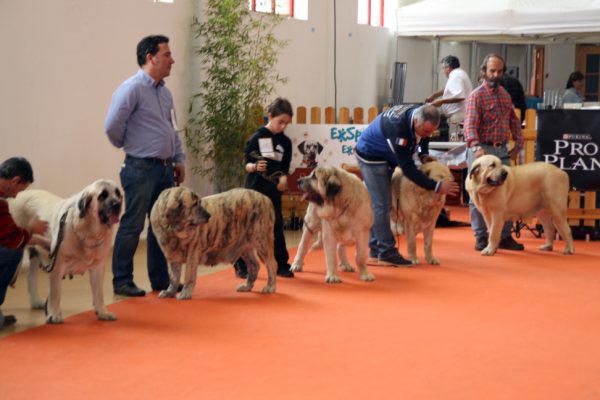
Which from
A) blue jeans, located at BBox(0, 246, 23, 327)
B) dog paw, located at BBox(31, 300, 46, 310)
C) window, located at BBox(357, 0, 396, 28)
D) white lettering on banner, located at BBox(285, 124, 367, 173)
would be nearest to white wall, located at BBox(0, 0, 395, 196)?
white lettering on banner, located at BBox(285, 124, 367, 173)

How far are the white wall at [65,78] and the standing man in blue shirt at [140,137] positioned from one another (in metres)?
Answer: 1.66

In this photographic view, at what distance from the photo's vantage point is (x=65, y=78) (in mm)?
8555

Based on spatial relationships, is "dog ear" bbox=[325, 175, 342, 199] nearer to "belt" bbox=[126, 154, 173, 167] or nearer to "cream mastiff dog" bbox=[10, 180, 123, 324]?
"belt" bbox=[126, 154, 173, 167]

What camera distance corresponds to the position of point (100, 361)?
4.86 meters

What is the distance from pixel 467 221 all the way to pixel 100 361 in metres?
7.84

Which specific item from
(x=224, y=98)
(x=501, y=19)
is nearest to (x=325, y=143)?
(x=224, y=98)

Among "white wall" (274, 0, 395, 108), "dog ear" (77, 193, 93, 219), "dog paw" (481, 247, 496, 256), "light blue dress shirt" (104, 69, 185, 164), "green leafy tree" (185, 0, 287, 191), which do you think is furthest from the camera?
"white wall" (274, 0, 395, 108)

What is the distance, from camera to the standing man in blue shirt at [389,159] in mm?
7660

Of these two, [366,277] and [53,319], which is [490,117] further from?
[53,319]

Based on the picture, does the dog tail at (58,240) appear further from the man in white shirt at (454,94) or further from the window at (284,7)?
the man in white shirt at (454,94)

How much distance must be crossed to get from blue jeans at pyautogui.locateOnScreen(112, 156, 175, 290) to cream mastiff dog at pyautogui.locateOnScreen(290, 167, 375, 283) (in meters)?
1.18

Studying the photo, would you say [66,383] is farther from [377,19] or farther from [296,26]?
[377,19]

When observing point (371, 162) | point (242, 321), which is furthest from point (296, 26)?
point (242, 321)

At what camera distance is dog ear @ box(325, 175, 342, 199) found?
7191 millimetres
